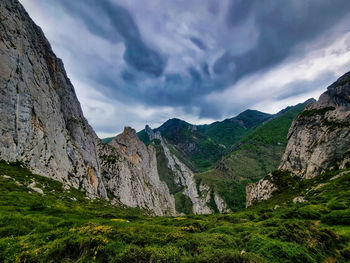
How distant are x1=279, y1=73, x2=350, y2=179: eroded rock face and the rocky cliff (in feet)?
303

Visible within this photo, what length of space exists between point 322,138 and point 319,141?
5.81ft

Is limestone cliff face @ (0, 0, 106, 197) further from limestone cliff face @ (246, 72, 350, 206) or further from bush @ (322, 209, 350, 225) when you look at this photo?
limestone cliff face @ (246, 72, 350, 206)

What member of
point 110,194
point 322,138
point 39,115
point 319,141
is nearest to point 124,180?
point 110,194

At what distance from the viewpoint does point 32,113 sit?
150ft

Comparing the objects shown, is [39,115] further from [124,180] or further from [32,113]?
[124,180]

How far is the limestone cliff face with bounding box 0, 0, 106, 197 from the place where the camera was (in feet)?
125

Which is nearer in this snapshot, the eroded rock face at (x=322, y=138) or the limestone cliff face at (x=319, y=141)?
the eroded rock face at (x=322, y=138)

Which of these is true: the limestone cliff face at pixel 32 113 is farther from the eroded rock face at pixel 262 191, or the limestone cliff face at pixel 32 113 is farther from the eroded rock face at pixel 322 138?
the eroded rock face at pixel 322 138

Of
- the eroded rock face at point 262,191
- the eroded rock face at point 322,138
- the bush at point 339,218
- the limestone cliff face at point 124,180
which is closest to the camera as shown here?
the bush at point 339,218

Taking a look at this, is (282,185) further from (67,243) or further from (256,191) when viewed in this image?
(67,243)

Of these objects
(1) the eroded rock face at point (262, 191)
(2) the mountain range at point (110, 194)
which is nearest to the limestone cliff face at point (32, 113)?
(2) the mountain range at point (110, 194)

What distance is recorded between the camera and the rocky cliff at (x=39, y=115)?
38.7 metres

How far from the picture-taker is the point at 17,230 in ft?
35.3

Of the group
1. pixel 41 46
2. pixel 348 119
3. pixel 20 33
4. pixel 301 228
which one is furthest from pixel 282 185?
pixel 41 46
